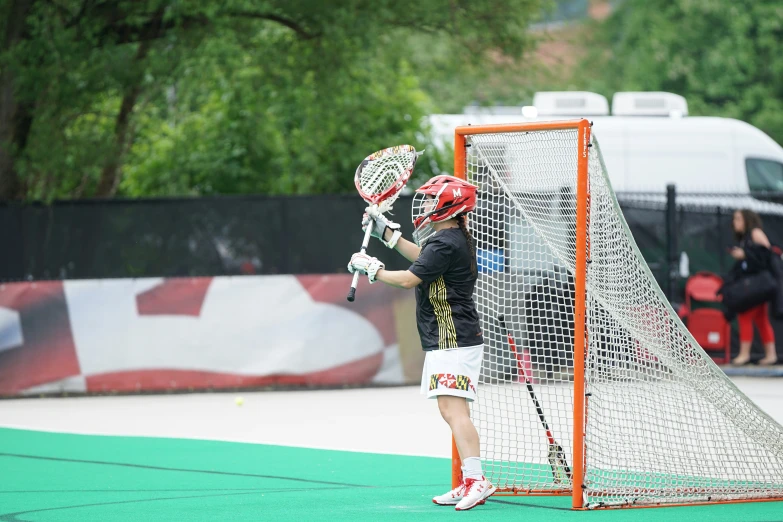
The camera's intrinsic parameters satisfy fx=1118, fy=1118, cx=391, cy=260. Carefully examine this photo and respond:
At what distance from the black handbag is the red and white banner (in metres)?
4.16

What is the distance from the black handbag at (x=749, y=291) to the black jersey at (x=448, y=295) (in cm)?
819

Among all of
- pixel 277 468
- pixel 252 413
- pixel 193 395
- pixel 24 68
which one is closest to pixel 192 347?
pixel 193 395

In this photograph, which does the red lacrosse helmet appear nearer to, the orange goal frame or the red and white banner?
the orange goal frame

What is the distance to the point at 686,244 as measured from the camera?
15.0 meters

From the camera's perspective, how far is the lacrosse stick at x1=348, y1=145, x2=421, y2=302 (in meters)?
6.77

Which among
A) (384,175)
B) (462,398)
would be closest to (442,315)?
(462,398)

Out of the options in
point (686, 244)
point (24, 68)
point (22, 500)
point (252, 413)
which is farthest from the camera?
point (686, 244)

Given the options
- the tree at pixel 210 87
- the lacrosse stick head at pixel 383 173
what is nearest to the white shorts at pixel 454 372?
the lacrosse stick head at pixel 383 173

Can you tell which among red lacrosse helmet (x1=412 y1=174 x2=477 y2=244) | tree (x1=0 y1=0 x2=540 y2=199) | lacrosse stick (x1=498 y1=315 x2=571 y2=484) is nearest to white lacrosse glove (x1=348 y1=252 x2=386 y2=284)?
red lacrosse helmet (x1=412 y1=174 x2=477 y2=244)

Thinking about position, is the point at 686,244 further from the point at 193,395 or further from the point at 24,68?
the point at 24,68

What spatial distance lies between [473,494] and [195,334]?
7018 mm

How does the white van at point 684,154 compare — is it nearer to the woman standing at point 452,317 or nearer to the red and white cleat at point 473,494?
the woman standing at point 452,317

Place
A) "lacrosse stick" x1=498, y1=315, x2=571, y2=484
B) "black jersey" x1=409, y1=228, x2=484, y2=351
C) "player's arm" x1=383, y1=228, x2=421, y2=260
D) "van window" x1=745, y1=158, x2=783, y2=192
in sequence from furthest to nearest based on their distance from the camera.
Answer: "van window" x1=745, y1=158, x2=783, y2=192 → "lacrosse stick" x1=498, y1=315, x2=571, y2=484 → "player's arm" x1=383, y1=228, x2=421, y2=260 → "black jersey" x1=409, y1=228, x2=484, y2=351

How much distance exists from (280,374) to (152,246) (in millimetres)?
2168
